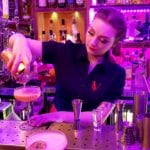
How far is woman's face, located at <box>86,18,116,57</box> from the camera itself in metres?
1.68

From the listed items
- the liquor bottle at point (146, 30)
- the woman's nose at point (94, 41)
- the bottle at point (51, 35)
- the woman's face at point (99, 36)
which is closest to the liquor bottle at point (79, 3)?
the bottle at point (51, 35)

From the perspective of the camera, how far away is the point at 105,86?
1.83m

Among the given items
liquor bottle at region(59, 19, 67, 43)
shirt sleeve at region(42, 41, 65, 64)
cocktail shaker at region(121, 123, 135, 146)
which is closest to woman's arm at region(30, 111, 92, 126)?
cocktail shaker at region(121, 123, 135, 146)

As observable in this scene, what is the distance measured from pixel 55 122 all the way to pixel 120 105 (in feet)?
1.13

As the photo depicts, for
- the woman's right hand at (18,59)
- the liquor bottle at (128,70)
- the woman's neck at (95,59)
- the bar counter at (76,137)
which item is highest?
the woman's right hand at (18,59)

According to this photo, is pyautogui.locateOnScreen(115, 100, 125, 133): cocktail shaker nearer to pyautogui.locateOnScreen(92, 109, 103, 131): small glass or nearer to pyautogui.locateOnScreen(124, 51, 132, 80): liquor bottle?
pyautogui.locateOnScreen(92, 109, 103, 131): small glass

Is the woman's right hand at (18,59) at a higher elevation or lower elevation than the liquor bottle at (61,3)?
lower

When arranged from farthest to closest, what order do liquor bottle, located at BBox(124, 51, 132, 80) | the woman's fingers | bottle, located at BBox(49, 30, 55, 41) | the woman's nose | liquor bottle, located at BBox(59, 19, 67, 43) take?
liquor bottle, located at BBox(59, 19, 67, 43) → bottle, located at BBox(49, 30, 55, 41) → liquor bottle, located at BBox(124, 51, 132, 80) → the woman's nose → the woman's fingers

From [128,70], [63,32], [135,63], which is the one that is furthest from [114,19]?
[63,32]

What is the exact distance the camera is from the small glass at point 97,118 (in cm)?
116

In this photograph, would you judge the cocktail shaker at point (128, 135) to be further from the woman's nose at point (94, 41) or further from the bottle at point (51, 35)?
the bottle at point (51, 35)

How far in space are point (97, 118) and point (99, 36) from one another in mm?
640

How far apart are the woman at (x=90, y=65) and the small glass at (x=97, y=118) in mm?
568

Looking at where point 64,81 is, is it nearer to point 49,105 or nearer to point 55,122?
point 55,122
